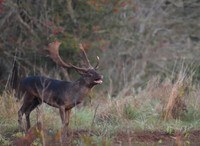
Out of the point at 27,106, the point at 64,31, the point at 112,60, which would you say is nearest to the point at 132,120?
the point at 27,106

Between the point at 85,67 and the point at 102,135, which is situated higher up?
the point at 85,67

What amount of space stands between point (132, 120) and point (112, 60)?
36.0 feet

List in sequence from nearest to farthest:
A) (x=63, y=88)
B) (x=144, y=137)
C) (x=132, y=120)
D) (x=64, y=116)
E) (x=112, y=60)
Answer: (x=64, y=116) → (x=63, y=88) → (x=144, y=137) → (x=132, y=120) → (x=112, y=60)

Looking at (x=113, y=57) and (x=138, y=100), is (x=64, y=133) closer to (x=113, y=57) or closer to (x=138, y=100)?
(x=138, y=100)

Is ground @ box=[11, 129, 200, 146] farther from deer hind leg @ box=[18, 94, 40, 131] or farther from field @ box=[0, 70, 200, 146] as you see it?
deer hind leg @ box=[18, 94, 40, 131]

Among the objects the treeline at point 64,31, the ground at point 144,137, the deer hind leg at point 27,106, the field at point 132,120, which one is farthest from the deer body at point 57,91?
the treeline at point 64,31

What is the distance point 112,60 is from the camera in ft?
74.3

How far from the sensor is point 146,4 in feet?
81.1

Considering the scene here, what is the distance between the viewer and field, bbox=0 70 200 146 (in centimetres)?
984

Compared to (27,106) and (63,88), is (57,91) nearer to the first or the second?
(63,88)

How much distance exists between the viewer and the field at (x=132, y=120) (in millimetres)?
9844

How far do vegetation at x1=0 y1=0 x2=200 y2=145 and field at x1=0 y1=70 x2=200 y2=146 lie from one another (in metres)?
0.02

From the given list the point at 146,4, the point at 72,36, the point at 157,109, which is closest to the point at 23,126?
the point at 157,109

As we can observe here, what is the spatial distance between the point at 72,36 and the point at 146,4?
7.49 meters
